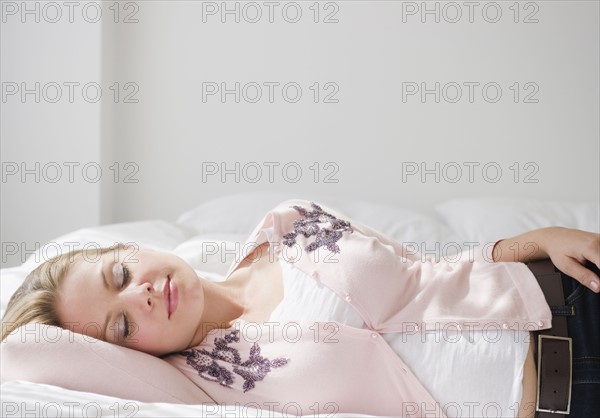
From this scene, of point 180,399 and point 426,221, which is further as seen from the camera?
point 426,221

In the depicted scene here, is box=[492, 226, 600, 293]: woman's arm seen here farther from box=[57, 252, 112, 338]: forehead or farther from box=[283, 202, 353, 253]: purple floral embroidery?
box=[57, 252, 112, 338]: forehead

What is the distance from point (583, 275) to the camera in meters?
1.21

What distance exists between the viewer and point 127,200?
114 inches

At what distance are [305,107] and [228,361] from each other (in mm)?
1638

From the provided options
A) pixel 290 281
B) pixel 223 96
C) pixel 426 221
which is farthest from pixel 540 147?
pixel 290 281

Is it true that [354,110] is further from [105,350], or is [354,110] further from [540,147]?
[105,350]

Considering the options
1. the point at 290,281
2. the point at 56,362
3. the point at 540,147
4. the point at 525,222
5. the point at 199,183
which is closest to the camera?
the point at 56,362

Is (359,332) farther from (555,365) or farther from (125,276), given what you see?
(125,276)

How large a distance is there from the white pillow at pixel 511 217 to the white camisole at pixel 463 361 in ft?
3.44

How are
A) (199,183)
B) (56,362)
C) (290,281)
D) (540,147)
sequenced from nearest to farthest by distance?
1. (56,362)
2. (290,281)
3. (540,147)
4. (199,183)

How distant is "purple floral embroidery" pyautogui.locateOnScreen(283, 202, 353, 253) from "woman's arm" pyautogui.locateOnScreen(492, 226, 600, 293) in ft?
1.04

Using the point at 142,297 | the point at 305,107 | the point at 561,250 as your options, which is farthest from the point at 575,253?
the point at 305,107

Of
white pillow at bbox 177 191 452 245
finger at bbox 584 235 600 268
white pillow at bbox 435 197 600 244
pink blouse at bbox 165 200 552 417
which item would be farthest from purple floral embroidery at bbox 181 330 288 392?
white pillow at bbox 435 197 600 244

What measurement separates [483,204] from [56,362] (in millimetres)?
1606
